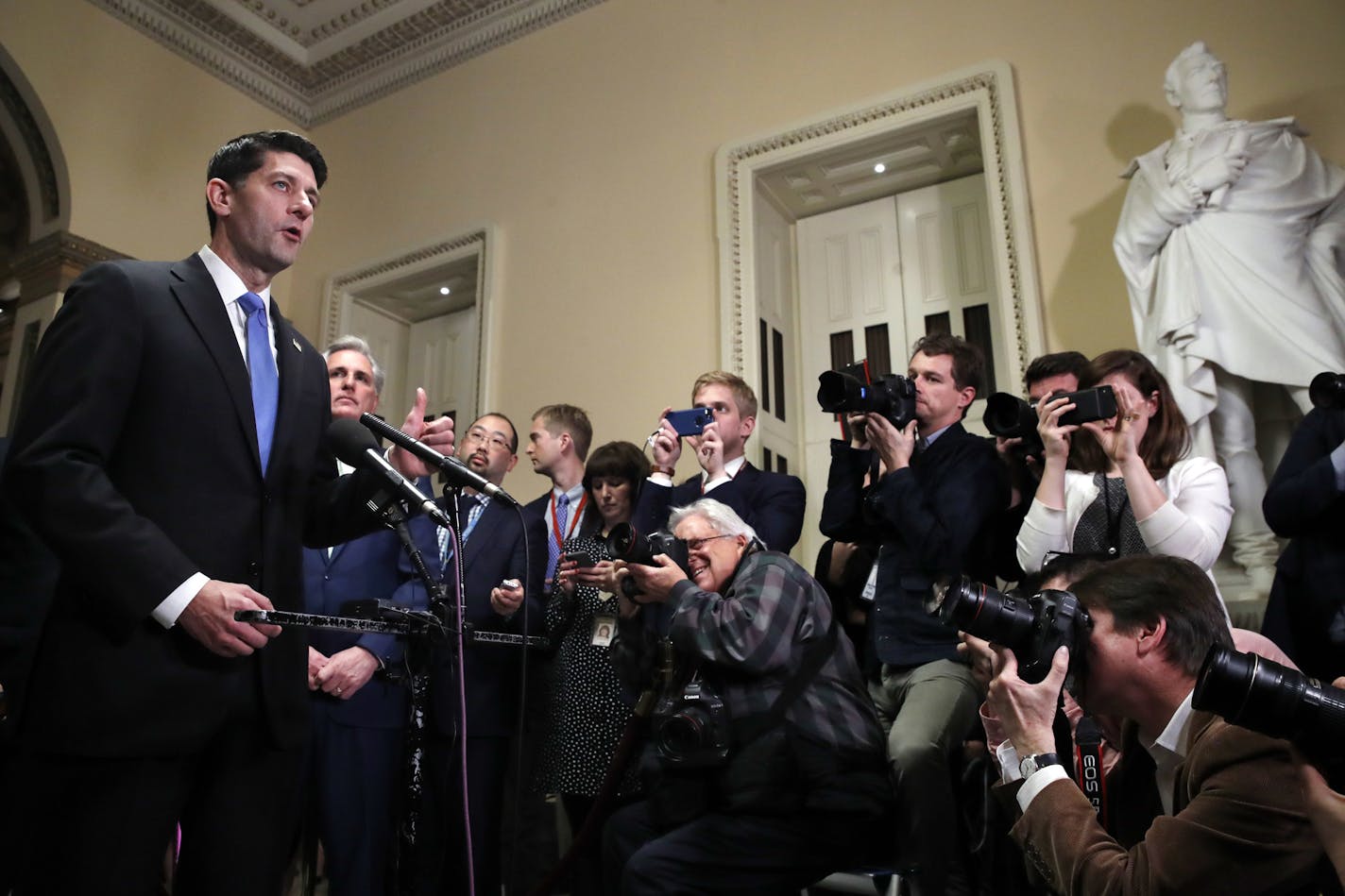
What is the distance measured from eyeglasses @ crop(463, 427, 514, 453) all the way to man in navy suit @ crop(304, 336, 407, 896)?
Answer: 0.77 meters

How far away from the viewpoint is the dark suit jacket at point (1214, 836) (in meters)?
1.22

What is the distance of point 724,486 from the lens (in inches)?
123

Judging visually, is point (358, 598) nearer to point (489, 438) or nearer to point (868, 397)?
point (489, 438)

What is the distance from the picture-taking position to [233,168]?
1.69 m

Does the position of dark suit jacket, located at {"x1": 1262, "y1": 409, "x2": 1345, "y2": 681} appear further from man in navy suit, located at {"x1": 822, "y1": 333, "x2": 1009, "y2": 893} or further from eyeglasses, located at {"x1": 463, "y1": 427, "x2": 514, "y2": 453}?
eyeglasses, located at {"x1": 463, "y1": 427, "x2": 514, "y2": 453}

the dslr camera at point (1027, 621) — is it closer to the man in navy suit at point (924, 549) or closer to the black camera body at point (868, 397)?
the man in navy suit at point (924, 549)

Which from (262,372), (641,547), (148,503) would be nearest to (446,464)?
(262,372)

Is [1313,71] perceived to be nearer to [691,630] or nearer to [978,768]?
[978,768]

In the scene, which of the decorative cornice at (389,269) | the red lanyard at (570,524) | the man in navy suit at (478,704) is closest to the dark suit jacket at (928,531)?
the man in navy suit at (478,704)

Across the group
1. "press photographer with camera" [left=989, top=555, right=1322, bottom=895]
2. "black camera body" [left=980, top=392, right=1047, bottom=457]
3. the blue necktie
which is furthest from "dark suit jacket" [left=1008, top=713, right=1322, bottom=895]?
the blue necktie

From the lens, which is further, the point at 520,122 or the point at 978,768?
the point at 520,122

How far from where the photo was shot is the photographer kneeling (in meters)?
2.25

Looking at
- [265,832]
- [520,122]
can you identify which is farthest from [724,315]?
[265,832]

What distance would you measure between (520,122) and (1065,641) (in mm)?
Result: 4998
